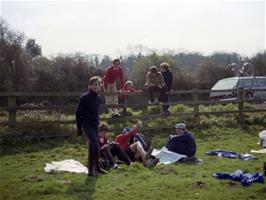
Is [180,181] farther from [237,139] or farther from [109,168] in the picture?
[237,139]

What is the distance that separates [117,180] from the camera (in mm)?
7668

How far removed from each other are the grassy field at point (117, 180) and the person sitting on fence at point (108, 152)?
0.30 metres

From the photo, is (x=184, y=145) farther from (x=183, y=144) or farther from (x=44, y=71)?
(x=44, y=71)

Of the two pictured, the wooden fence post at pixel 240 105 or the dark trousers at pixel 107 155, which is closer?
the dark trousers at pixel 107 155

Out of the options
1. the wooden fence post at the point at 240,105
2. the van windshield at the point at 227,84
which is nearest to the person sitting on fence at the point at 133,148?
the wooden fence post at the point at 240,105

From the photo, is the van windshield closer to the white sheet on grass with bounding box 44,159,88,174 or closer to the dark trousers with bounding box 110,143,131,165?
the dark trousers with bounding box 110,143,131,165

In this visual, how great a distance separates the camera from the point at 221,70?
43.8 metres

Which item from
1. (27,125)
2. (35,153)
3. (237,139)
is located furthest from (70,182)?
(237,139)

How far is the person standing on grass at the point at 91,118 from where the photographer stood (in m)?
8.27

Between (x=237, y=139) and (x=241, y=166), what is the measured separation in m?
4.60

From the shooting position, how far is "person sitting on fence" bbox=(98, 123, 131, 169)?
29.1ft

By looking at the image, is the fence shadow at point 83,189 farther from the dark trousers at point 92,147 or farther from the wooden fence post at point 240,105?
the wooden fence post at point 240,105

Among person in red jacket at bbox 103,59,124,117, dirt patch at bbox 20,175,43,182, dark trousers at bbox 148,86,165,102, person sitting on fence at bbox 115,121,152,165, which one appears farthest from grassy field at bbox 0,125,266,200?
dark trousers at bbox 148,86,165,102

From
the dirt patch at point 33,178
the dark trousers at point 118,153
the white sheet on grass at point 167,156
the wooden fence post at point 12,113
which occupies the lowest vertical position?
the white sheet on grass at point 167,156
